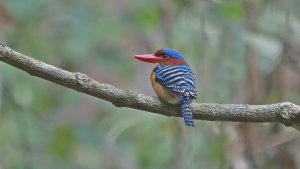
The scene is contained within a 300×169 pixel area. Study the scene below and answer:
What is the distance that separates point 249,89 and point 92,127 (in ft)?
5.37

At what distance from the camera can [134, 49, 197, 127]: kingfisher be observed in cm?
285

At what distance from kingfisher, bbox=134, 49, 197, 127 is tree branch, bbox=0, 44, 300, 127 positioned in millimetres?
108

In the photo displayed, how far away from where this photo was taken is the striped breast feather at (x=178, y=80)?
9.94ft

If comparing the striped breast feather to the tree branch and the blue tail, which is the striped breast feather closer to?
the blue tail

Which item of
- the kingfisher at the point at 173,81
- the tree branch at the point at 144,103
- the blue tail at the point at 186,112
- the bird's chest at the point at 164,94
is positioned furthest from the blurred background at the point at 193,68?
the tree branch at the point at 144,103

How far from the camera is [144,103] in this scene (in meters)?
2.65

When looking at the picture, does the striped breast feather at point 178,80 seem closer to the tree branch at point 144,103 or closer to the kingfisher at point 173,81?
the kingfisher at point 173,81

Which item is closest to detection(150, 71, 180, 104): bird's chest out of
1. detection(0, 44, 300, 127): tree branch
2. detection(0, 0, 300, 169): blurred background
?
detection(0, 44, 300, 127): tree branch

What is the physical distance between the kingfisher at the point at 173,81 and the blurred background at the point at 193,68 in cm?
45

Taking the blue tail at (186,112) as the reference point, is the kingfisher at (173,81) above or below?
below

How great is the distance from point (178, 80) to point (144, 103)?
544mm

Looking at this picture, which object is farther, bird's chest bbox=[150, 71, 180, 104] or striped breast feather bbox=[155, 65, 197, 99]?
striped breast feather bbox=[155, 65, 197, 99]

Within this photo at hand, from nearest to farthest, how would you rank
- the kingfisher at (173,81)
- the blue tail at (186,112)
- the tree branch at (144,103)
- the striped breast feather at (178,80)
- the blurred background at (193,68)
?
the tree branch at (144,103) → the blue tail at (186,112) → the kingfisher at (173,81) → the striped breast feather at (178,80) → the blurred background at (193,68)

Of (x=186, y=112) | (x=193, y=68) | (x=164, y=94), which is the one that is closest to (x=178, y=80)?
(x=164, y=94)
